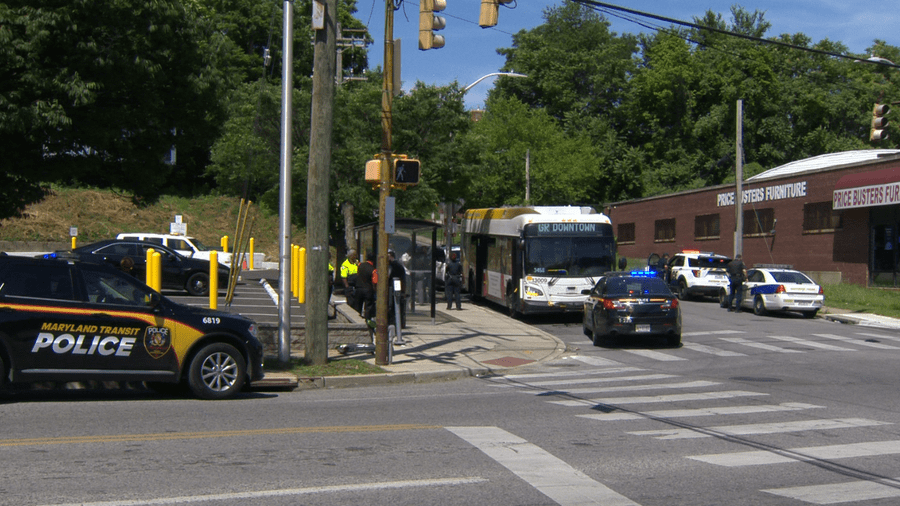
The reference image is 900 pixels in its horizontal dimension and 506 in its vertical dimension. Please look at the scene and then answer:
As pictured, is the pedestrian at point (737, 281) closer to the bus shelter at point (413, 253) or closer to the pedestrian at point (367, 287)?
the bus shelter at point (413, 253)

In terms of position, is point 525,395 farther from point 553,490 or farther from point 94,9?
point 94,9

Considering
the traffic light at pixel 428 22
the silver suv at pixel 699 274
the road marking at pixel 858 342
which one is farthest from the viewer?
the silver suv at pixel 699 274

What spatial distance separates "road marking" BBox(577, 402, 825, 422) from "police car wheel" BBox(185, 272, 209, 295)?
18.2m

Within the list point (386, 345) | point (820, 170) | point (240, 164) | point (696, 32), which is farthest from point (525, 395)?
point (696, 32)

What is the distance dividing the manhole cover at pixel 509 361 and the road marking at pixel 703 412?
233 inches

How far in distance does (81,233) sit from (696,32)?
156ft

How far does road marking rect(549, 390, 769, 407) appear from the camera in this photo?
11389mm

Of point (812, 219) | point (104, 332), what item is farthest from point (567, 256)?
point (812, 219)

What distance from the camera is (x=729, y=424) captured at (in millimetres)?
9672

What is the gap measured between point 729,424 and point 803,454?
1706 mm

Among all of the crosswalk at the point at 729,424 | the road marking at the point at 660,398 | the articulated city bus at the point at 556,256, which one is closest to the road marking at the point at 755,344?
the crosswalk at the point at 729,424

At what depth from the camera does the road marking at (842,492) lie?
6355mm

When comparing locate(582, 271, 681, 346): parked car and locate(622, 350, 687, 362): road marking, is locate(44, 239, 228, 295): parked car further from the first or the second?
locate(622, 350, 687, 362): road marking

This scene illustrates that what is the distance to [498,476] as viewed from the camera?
6.93 meters
